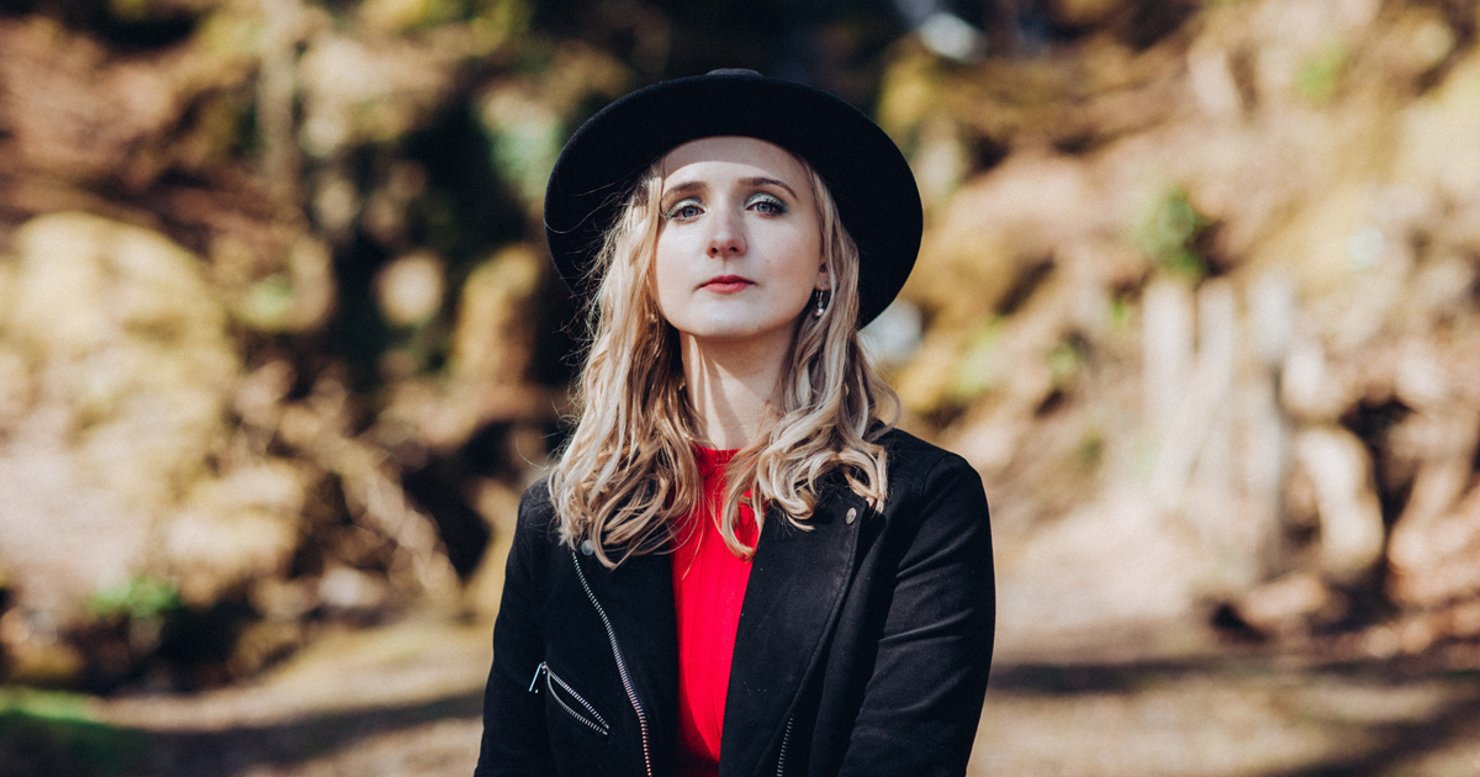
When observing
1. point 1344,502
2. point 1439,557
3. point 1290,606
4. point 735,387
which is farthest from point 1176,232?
point 735,387

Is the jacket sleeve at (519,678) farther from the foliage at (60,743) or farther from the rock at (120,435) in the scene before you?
the rock at (120,435)

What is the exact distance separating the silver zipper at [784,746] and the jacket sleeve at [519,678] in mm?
439

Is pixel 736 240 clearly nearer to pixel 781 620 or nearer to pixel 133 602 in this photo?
→ pixel 781 620

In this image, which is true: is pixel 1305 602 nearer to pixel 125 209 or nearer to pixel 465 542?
pixel 465 542

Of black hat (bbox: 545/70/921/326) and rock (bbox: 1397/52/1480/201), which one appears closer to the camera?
black hat (bbox: 545/70/921/326)

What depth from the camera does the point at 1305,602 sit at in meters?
7.08

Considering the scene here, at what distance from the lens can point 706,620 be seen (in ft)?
5.82

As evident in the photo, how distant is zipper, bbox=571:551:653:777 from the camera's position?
167cm

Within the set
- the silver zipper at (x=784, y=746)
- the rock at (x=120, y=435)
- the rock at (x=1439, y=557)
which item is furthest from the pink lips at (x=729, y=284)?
the rock at (x=120, y=435)

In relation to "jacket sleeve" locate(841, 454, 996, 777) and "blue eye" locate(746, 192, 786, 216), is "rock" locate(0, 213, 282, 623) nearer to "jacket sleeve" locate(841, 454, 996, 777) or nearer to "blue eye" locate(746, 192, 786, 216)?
"blue eye" locate(746, 192, 786, 216)

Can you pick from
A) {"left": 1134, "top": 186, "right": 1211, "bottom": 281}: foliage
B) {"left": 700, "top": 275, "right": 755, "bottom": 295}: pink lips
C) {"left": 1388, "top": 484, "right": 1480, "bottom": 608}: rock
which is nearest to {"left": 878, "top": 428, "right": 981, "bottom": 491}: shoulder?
{"left": 700, "top": 275, "right": 755, "bottom": 295}: pink lips

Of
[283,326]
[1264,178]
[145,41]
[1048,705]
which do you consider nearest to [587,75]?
[283,326]

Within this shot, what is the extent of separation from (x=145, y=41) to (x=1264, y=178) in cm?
1414

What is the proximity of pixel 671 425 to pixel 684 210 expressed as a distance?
1.23ft
